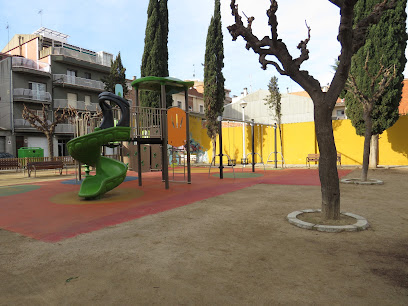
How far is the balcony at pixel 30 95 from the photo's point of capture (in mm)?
27578

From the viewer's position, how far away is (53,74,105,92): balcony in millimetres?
30562

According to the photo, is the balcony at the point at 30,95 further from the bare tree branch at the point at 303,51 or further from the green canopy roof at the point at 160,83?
the bare tree branch at the point at 303,51

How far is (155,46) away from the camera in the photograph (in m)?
20.0

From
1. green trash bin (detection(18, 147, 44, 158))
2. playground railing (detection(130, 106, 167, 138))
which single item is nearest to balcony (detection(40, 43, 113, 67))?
green trash bin (detection(18, 147, 44, 158))

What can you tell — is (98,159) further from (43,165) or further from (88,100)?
(88,100)

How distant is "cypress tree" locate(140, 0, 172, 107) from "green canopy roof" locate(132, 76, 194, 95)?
10.1m

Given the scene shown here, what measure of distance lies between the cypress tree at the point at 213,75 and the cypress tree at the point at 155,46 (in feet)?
9.72

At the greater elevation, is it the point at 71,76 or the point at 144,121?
the point at 71,76

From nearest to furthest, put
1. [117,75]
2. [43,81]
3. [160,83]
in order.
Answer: [160,83]
[117,75]
[43,81]

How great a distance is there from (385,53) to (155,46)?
14.4 metres

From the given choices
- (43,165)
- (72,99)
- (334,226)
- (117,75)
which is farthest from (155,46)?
(334,226)

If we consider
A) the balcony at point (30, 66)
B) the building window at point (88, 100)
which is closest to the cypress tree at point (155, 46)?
the balcony at point (30, 66)

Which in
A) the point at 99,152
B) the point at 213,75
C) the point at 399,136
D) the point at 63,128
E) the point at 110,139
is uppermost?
the point at 213,75

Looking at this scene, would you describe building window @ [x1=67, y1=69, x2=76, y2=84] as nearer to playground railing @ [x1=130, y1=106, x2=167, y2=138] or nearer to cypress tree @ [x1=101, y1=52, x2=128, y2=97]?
cypress tree @ [x1=101, y1=52, x2=128, y2=97]
